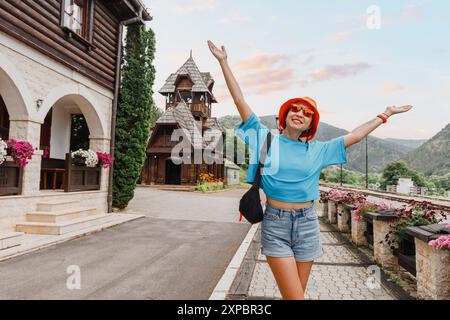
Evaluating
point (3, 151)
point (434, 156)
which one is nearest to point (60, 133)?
point (3, 151)

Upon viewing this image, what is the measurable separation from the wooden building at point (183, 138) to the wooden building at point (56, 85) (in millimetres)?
14652

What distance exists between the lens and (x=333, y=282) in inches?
189

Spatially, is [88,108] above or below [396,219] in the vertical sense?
above

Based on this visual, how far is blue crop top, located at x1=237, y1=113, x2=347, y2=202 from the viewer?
2432 millimetres

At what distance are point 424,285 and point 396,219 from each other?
1.64m

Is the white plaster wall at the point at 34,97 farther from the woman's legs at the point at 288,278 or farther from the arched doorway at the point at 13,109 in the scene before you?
the woman's legs at the point at 288,278

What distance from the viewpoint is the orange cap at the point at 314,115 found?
253 centimetres

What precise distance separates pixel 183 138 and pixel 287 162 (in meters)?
26.0

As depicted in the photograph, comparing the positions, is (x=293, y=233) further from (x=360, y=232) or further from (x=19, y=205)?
(x=19, y=205)

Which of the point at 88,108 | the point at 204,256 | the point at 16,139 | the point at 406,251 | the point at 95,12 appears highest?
the point at 95,12

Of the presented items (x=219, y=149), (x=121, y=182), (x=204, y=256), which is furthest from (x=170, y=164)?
(x=204, y=256)

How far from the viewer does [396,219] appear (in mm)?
5500
